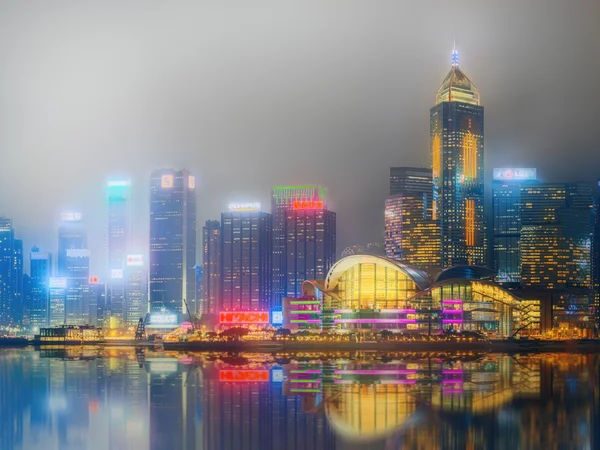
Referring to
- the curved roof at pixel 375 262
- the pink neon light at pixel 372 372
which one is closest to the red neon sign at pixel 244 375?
the pink neon light at pixel 372 372

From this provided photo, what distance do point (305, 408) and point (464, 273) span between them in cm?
11458

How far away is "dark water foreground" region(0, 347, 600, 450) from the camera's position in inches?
1833

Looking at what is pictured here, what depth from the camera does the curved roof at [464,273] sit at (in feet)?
523

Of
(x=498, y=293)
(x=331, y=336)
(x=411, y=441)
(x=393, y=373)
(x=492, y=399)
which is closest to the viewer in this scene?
(x=411, y=441)

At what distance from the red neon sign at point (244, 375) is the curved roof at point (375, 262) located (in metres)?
66.5

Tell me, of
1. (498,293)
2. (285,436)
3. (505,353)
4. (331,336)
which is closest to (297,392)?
(285,436)

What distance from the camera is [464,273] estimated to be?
547 feet

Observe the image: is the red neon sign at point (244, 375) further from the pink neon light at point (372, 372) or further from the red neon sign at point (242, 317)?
the red neon sign at point (242, 317)

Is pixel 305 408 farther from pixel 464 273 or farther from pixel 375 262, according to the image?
pixel 464 273

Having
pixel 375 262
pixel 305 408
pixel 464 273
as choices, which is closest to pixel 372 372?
pixel 305 408

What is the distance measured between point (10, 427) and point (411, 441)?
83.8 feet

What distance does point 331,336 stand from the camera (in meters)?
147

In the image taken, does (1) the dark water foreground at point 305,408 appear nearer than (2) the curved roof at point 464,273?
Yes

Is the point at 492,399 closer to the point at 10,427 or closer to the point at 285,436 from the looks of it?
the point at 285,436
